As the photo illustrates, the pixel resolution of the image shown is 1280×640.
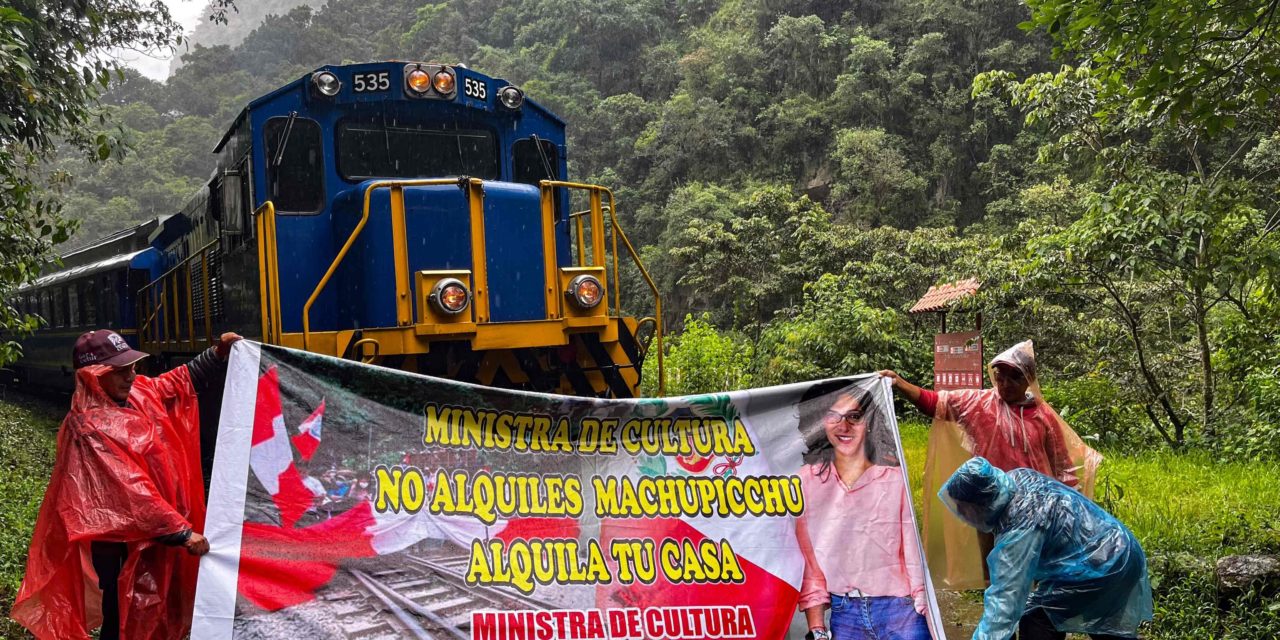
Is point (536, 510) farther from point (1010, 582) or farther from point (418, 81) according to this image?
point (418, 81)

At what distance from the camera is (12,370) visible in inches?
856

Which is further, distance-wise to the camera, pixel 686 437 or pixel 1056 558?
pixel 686 437

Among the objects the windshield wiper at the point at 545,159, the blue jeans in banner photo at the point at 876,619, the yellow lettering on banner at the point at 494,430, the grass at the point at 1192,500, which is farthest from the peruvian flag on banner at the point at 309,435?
the grass at the point at 1192,500

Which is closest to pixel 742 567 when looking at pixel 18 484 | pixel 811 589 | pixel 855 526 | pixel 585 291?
pixel 811 589

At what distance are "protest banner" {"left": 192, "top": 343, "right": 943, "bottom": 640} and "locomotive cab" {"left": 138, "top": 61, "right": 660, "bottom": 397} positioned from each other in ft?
7.31

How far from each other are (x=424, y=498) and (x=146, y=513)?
100 cm

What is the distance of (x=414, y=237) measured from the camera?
670 centimetres

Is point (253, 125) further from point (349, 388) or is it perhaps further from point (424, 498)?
point (424, 498)

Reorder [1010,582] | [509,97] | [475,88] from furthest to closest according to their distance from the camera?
[509,97] → [475,88] → [1010,582]

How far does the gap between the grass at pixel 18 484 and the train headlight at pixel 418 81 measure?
12.3ft

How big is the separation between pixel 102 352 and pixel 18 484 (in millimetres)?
6250

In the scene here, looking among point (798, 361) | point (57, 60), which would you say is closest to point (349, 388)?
point (57, 60)

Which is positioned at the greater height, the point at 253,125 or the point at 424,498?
the point at 253,125

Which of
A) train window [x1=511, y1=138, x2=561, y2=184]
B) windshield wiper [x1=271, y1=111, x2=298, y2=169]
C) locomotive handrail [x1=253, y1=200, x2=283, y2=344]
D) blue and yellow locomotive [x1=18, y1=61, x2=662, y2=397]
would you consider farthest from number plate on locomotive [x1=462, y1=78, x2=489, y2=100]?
locomotive handrail [x1=253, y1=200, x2=283, y2=344]
